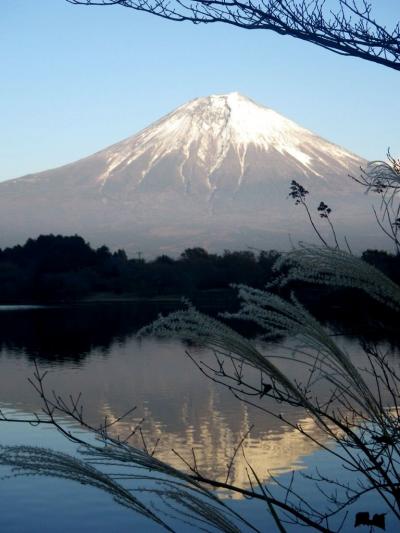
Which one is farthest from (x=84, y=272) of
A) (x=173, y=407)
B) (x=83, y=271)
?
(x=173, y=407)

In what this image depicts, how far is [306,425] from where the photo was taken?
2127cm

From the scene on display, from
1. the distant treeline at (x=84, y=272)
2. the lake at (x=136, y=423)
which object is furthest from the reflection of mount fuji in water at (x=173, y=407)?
the distant treeline at (x=84, y=272)

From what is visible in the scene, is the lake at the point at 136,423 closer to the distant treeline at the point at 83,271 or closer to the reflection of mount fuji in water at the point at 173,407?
the reflection of mount fuji in water at the point at 173,407

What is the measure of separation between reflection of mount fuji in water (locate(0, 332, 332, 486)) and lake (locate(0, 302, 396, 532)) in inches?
1.0

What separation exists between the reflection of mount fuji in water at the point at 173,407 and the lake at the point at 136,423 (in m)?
0.03

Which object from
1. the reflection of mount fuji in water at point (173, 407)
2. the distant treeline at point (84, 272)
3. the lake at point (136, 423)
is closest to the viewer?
the lake at point (136, 423)

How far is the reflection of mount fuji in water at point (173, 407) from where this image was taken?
16797 millimetres

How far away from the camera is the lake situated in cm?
1224

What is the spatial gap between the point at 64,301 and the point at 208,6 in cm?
9075

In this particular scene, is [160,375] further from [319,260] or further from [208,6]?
[319,260]

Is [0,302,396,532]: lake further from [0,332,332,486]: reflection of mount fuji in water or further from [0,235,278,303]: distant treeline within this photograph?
[0,235,278,303]: distant treeline

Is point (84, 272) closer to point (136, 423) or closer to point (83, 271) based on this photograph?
point (83, 271)

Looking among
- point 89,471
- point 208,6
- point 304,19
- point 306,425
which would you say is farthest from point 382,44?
point 306,425

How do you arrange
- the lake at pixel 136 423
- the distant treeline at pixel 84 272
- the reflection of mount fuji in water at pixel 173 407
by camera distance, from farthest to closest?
the distant treeline at pixel 84 272 < the reflection of mount fuji in water at pixel 173 407 < the lake at pixel 136 423
